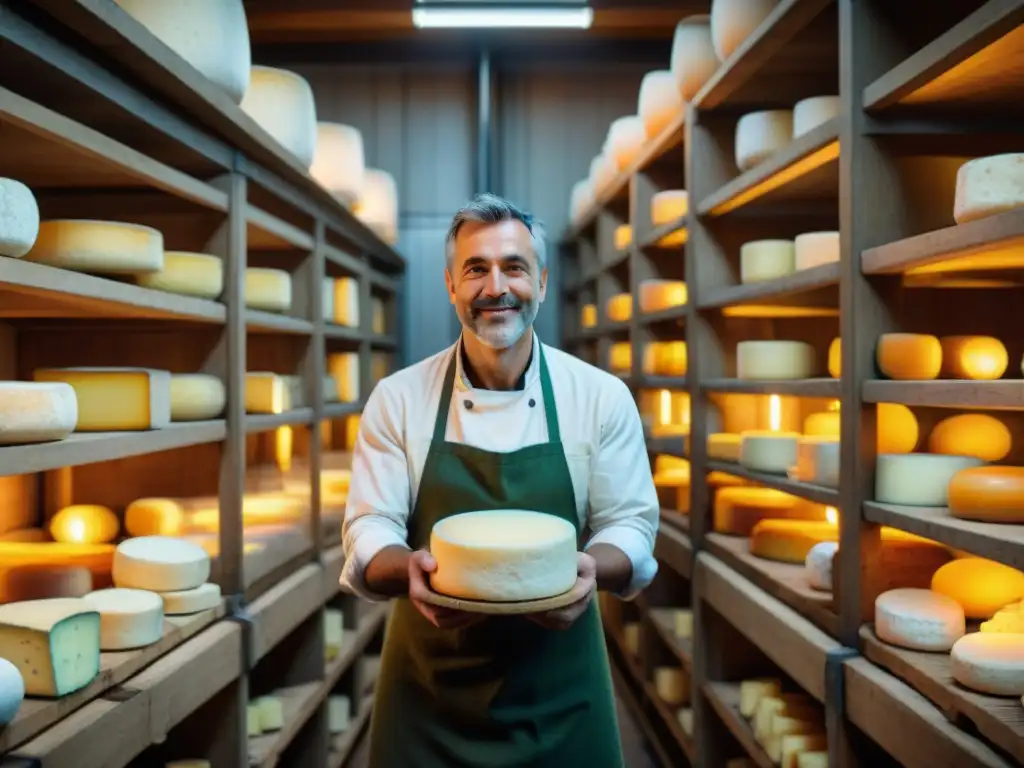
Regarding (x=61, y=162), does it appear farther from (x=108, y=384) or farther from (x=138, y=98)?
(x=108, y=384)

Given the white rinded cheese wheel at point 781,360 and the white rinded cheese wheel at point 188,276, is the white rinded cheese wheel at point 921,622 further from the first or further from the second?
the white rinded cheese wheel at point 188,276

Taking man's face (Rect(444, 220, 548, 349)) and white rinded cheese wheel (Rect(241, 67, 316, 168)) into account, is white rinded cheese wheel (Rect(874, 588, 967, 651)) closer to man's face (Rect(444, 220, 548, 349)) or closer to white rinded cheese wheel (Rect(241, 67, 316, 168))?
man's face (Rect(444, 220, 548, 349))

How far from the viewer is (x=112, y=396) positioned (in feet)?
7.03

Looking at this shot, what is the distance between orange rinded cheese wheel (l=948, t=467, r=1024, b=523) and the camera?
5.92 feet

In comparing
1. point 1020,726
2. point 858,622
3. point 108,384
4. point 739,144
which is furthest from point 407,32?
point 1020,726

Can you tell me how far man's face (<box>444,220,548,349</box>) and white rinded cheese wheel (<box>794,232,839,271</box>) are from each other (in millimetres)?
937

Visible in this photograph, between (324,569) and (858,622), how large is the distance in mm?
2007

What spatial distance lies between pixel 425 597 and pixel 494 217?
0.73m

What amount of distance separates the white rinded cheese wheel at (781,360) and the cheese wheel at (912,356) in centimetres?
77

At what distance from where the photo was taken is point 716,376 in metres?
3.39

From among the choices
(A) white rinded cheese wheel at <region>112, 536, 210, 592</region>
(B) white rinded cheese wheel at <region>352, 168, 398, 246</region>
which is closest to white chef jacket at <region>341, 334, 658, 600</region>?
(A) white rinded cheese wheel at <region>112, 536, 210, 592</region>

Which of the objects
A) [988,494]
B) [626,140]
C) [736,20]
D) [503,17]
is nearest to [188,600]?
[988,494]

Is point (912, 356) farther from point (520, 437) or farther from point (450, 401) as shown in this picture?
point (450, 401)

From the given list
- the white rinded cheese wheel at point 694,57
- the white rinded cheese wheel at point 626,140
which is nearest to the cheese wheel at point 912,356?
the white rinded cheese wheel at point 694,57
